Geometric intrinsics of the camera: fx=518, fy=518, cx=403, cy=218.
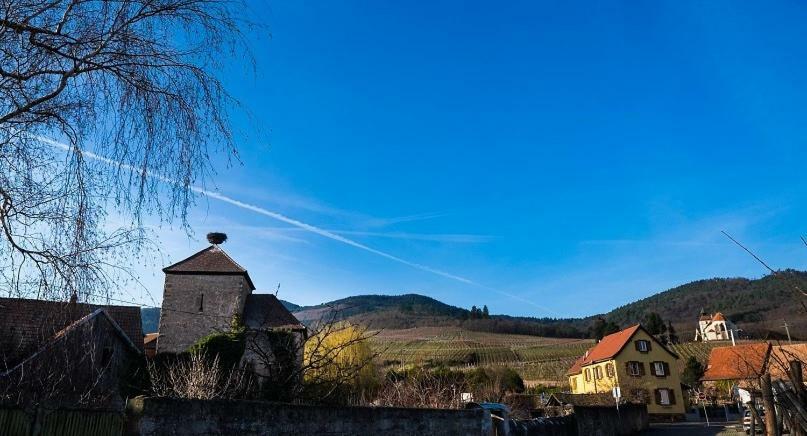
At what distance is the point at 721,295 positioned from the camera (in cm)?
15525

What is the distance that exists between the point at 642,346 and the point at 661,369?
236cm

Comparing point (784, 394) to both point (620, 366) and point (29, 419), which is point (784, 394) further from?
point (620, 366)

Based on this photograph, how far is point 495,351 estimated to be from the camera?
297 feet

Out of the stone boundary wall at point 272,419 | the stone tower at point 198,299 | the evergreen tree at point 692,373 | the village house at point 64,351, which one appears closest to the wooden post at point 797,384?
the stone boundary wall at point 272,419

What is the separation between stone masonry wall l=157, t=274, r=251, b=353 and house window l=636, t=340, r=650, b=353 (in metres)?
34.3

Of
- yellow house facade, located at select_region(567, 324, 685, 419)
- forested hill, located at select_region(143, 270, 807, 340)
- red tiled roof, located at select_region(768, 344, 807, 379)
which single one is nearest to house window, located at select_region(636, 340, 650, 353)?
yellow house facade, located at select_region(567, 324, 685, 419)

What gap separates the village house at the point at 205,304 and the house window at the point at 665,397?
30.9m

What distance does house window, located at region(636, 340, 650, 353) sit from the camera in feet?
151

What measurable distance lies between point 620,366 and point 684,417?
5.94m

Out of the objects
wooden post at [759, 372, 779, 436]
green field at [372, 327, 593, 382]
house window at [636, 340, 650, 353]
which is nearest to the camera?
wooden post at [759, 372, 779, 436]

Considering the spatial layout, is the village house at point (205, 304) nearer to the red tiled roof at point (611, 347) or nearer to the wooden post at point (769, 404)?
the wooden post at point (769, 404)

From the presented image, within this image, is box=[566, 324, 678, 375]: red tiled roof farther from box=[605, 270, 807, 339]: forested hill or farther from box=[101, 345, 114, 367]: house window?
box=[605, 270, 807, 339]: forested hill

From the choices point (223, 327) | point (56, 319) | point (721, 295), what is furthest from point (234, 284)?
point (721, 295)

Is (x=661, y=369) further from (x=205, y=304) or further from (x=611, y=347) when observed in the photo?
(x=205, y=304)
